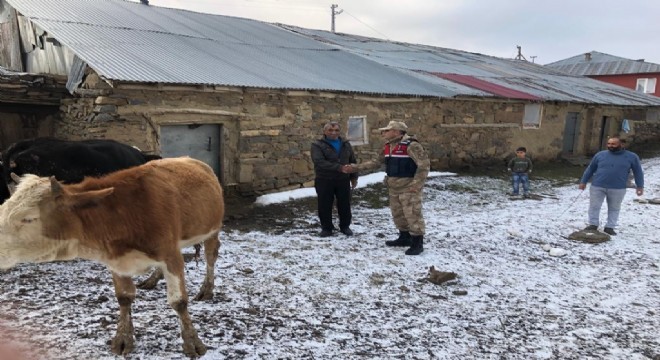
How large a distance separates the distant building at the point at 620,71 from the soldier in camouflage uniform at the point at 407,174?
105 ft

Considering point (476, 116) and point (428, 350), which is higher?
point (476, 116)

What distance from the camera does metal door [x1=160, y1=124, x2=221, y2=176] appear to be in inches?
341

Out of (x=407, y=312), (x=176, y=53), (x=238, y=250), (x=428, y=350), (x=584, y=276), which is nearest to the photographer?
(x=428, y=350)

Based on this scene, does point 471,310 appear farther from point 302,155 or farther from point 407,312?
point 302,155

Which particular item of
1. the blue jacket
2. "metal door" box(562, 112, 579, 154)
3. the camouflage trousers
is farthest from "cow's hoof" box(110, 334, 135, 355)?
"metal door" box(562, 112, 579, 154)

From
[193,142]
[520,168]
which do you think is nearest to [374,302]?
[193,142]

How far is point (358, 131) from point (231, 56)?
364 cm

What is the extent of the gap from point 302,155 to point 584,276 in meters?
6.30

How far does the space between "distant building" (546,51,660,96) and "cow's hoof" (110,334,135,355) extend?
118 ft

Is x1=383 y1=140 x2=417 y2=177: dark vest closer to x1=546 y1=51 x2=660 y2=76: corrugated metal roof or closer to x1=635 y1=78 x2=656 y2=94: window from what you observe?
x1=546 y1=51 x2=660 y2=76: corrugated metal roof

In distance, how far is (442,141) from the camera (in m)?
13.7

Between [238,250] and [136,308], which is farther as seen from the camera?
[238,250]

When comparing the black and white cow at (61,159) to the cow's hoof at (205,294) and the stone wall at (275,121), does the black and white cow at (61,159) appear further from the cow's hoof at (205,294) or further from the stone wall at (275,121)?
the cow's hoof at (205,294)

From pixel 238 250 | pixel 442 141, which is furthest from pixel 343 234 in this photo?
pixel 442 141
